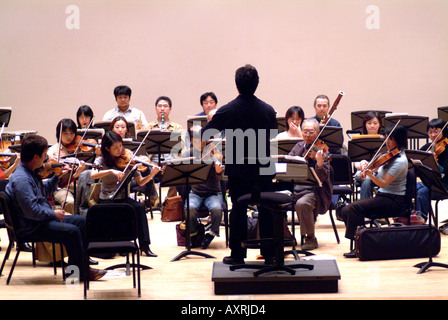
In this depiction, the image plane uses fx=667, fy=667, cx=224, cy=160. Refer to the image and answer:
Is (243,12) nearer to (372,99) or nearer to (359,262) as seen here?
(372,99)

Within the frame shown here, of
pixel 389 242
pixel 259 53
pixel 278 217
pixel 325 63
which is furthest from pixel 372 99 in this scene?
pixel 278 217

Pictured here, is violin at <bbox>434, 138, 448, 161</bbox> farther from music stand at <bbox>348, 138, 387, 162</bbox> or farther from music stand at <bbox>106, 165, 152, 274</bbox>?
music stand at <bbox>106, 165, 152, 274</bbox>

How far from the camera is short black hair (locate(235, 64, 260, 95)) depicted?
4.06 meters

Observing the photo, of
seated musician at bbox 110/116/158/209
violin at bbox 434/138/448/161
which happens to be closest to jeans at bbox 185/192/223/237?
seated musician at bbox 110/116/158/209

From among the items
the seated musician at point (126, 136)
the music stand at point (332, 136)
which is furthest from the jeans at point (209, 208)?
the music stand at point (332, 136)

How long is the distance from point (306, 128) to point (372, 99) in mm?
3520

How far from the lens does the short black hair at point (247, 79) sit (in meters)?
4.06

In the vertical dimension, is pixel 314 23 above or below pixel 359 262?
above

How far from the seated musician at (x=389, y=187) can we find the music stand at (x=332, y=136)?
2.76 ft

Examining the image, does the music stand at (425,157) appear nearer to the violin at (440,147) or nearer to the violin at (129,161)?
the violin at (440,147)

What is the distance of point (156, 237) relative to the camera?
18.4 feet

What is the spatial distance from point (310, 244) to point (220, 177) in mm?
879

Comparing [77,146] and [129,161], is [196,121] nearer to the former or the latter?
[77,146]

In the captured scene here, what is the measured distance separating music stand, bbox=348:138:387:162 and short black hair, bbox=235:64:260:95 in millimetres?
1640
